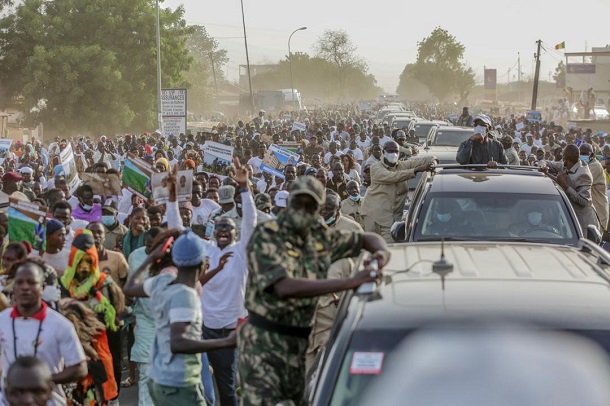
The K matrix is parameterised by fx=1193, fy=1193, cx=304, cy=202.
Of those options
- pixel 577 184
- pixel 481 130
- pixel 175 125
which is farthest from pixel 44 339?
pixel 175 125

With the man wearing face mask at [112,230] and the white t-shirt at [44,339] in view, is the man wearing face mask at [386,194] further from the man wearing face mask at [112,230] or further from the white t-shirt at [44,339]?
the white t-shirt at [44,339]

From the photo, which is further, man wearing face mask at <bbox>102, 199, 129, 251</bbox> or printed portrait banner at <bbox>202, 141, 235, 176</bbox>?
printed portrait banner at <bbox>202, 141, 235, 176</bbox>

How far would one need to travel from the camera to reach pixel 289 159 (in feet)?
69.2

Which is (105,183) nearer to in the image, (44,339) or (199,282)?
(199,282)

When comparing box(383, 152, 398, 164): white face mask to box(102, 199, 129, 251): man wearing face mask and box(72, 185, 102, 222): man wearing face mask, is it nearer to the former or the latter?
box(102, 199, 129, 251): man wearing face mask

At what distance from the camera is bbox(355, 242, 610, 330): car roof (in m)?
4.26

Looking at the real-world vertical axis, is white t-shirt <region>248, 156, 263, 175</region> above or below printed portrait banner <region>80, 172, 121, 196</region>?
below

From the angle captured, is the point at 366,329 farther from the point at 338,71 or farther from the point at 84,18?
the point at 338,71

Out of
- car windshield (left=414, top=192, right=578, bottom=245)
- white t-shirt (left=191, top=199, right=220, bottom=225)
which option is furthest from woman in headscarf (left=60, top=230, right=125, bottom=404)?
white t-shirt (left=191, top=199, right=220, bottom=225)

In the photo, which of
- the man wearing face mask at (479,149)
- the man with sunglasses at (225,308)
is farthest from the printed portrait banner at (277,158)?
the man with sunglasses at (225,308)

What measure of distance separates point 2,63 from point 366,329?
48.2 metres

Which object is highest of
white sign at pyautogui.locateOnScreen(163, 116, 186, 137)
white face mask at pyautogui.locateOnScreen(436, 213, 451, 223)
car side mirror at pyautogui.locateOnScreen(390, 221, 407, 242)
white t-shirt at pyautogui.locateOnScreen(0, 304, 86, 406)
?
white face mask at pyautogui.locateOnScreen(436, 213, 451, 223)

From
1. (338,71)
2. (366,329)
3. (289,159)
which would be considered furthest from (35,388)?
(338,71)

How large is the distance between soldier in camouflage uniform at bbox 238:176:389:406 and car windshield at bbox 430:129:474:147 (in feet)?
56.4
